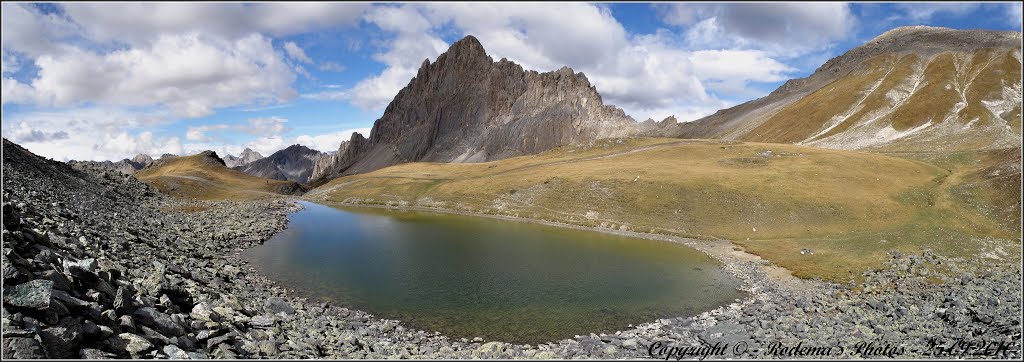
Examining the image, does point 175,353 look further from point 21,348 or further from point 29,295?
point 29,295

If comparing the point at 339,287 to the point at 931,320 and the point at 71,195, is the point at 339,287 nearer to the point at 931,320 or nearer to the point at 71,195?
the point at 71,195

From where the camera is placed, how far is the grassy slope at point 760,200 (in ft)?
207

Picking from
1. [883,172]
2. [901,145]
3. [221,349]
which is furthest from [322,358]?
[901,145]

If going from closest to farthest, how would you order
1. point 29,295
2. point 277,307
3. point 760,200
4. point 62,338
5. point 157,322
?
point 62,338, point 29,295, point 157,322, point 277,307, point 760,200

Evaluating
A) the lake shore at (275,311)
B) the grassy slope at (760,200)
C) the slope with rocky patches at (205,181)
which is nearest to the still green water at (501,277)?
the lake shore at (275,311)

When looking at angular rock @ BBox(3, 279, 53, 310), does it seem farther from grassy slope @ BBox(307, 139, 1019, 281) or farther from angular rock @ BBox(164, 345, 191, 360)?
grassy slope @ BBox(307, 139, 1019, 281)

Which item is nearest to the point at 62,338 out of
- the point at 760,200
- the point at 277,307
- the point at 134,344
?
the point at 134,344

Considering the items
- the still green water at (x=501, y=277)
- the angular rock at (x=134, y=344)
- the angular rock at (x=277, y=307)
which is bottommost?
the still green water at (x=501, y=277)

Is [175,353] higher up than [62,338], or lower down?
lower down

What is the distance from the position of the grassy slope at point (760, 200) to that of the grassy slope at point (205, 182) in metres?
36.1

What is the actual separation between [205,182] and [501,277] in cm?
14182

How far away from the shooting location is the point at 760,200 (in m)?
85.2

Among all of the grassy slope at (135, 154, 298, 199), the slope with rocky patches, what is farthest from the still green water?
the slope with rocky patches

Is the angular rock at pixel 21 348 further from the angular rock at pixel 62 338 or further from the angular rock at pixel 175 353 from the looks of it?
the angular rock at pixel 175 353
